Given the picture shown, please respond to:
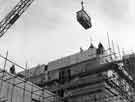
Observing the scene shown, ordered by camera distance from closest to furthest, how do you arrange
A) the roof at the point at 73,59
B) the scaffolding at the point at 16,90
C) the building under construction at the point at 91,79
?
1. the scaffolding at the point at 16,90
2. the building under construction at the point at 91,79
3. the roof at the point at 73,59

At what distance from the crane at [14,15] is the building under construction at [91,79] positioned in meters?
8.68

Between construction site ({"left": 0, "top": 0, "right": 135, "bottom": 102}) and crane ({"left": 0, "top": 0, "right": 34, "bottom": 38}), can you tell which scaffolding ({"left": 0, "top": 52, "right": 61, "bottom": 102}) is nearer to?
construction site ({"left": 0, "top": 0, "right": 135, "bottom": 102})

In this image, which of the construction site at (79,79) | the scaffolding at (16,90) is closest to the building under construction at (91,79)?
the construction site at (79,79)

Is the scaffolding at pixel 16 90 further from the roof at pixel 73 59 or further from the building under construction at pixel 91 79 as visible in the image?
the roof at pixel 73 59

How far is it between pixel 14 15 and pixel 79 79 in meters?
10.4

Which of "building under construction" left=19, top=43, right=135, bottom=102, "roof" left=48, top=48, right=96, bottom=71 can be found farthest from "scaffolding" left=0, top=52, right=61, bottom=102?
"roof" left=48, top=48, right=96, bottom=71

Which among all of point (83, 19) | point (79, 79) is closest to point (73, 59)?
point (79, 79)

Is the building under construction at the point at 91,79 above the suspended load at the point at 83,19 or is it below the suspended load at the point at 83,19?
below

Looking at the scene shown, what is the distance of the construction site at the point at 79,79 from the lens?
62.8 feet

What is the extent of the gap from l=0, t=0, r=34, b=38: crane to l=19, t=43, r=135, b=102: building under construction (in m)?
8.68

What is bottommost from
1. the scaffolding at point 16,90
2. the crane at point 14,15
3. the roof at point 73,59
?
the scaffolding at point 16,90

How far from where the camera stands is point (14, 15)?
79.8ft

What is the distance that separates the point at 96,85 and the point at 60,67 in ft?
23.1

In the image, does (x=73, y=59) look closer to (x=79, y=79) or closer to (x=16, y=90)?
(x=79, y=79)
